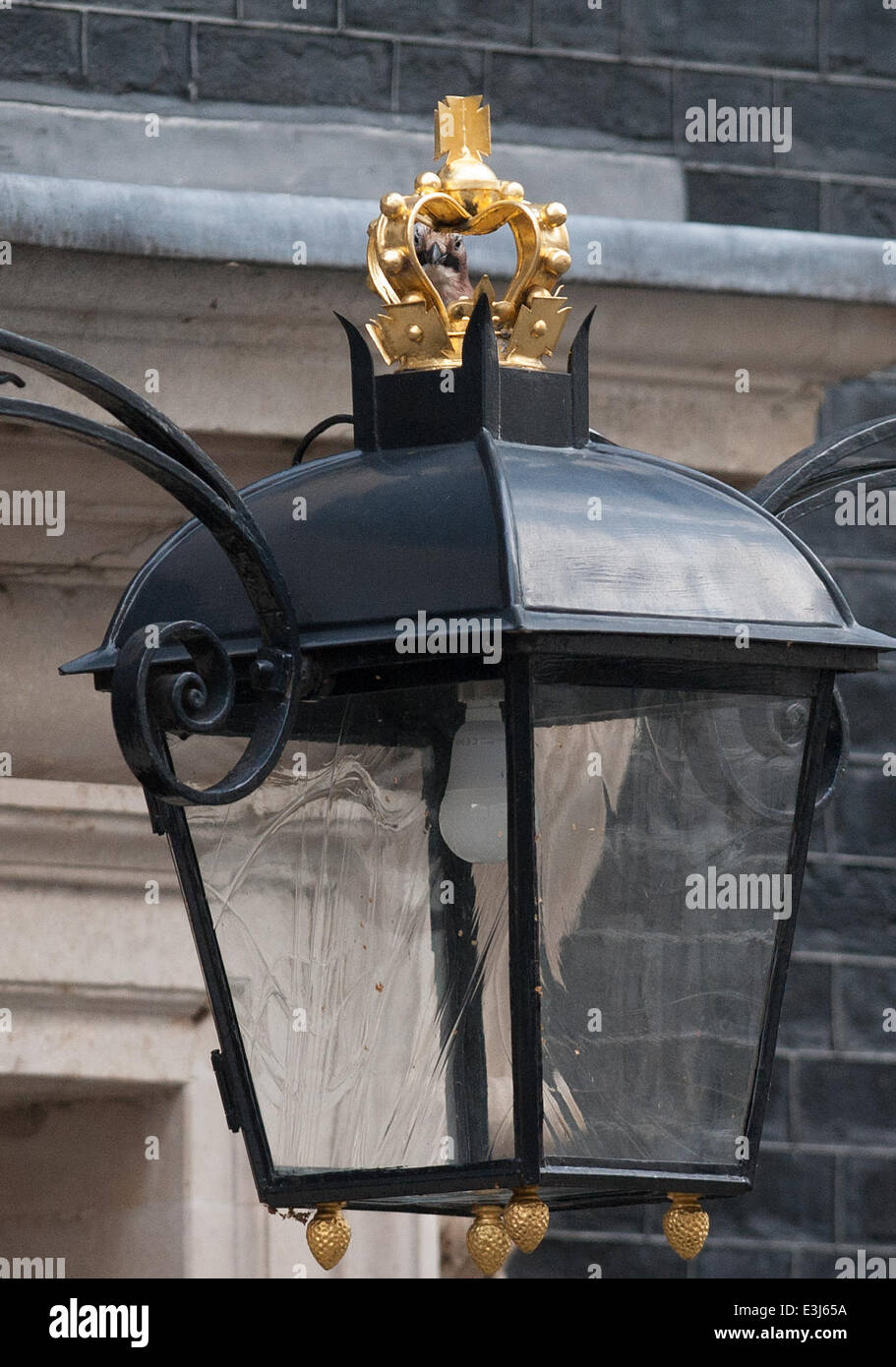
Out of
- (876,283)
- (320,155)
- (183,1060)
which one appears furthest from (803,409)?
(183,1060)

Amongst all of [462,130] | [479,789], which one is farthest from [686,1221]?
[462,130]

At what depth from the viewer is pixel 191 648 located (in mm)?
2066

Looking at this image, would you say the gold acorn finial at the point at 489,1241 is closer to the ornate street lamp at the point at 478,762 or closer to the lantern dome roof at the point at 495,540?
the ornate street lamp at the point at 478,762

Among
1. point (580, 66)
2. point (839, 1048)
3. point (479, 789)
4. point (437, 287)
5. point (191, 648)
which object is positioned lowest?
point (839, 1048)

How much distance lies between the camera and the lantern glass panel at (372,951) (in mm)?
2129

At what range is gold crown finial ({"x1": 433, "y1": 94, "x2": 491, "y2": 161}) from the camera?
2.35 metres

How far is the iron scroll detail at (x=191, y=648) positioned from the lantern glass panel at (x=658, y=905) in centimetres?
22

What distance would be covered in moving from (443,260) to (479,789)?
517 millimetres

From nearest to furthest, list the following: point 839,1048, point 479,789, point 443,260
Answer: point 479,789
point 443,260
point 839,1048

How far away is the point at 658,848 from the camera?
2146 millimetres

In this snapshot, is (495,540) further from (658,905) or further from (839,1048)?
(839,1048)

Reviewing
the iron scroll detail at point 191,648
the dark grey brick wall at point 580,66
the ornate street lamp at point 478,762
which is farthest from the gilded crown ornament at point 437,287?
the dark grey brick wall at point 580,66

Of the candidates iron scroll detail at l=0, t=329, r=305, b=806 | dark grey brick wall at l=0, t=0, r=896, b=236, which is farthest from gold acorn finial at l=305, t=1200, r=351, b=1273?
dark grey brick wall at l=0, t=0, r=896, b=236
